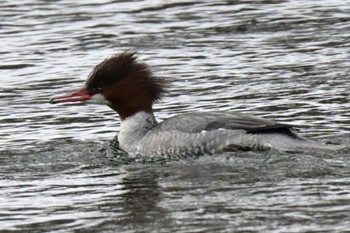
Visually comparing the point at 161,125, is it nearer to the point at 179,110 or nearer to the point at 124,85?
the point at 124,85

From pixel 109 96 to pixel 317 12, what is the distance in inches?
296

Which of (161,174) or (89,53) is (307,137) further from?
(89,53)

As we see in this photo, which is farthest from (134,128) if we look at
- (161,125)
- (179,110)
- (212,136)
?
(179,110)

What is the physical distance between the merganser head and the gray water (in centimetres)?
56

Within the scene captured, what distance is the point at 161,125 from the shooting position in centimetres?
1188

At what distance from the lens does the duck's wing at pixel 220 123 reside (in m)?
11.3

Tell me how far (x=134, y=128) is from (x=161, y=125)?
0.39 metres

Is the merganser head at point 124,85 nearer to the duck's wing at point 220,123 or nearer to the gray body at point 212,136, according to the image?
the gray body at point 212,136

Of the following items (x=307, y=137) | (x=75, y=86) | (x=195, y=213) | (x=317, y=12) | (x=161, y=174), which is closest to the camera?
(x=195, y=213)

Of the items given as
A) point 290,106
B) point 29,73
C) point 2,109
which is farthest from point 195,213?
point 29,73

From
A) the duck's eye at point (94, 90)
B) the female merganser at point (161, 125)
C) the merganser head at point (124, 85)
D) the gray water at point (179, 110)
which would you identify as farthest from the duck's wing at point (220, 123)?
the duck's eye at point (94, 90)

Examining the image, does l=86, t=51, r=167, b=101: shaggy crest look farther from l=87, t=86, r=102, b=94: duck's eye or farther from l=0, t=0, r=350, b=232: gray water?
l=0, t=0, r=350, b=232: gray water

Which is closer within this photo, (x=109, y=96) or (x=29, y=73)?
(x=109, y=96)

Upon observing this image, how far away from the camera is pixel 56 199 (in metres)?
10.0
